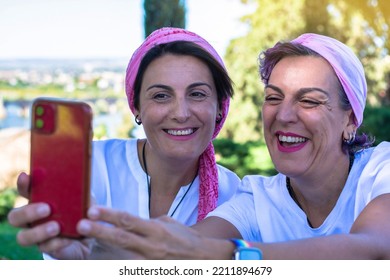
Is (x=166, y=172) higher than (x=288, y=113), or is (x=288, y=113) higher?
(x=288, y=113)

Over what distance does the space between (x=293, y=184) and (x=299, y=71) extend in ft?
1.41

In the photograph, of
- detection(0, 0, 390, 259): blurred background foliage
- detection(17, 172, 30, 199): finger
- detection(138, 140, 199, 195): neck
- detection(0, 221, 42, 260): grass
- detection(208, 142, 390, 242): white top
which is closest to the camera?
detection(17, 172, 30, 199): finger

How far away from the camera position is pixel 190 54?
2428 millimetres

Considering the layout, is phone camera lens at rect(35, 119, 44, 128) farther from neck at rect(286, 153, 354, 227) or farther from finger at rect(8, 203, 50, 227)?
neck at rect(286, 153, 354, 227)

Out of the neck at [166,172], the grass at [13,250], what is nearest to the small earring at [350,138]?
the neck at [166,172]

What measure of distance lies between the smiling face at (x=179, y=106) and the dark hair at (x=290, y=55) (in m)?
0.25

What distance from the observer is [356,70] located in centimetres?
210

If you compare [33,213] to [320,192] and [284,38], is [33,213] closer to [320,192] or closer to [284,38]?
[320,192]

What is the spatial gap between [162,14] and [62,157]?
559cm

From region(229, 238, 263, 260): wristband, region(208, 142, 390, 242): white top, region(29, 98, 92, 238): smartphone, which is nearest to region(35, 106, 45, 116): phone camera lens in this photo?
region(29, 98, 92, 238): smartphone

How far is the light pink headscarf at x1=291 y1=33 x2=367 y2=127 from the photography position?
2.04 metres

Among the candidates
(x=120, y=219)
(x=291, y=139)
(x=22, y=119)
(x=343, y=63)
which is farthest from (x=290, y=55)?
(x=22, y=119)

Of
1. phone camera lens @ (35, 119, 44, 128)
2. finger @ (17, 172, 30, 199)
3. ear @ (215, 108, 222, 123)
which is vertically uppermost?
phone camera lens @ (35, 119, 44, 128)
